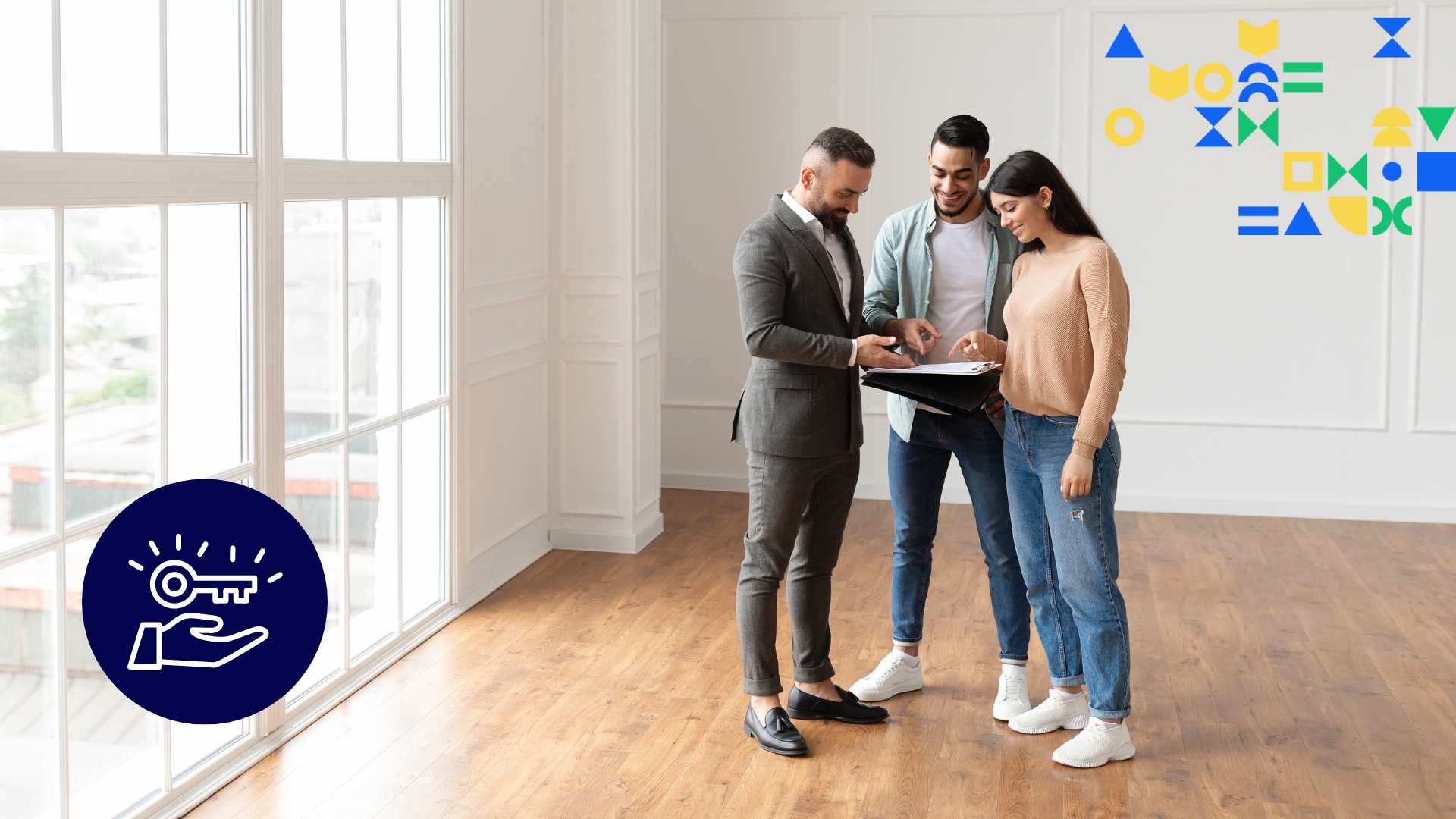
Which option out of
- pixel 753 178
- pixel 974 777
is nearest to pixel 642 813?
pixel 974 777

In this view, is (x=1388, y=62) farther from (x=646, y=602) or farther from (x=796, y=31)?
(x=646, y=602)

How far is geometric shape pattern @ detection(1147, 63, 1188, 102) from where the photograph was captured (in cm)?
618

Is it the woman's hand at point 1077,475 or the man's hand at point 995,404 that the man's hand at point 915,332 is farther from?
the woman's hand at point 1077,475

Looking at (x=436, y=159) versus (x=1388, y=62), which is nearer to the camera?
(x=436, y=159)

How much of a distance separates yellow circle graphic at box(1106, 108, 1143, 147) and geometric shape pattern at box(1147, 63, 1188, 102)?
0.13 m

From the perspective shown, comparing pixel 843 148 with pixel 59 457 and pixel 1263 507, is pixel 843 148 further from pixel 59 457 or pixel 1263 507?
pixel 1263 507

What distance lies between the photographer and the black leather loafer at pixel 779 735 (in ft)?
11.1

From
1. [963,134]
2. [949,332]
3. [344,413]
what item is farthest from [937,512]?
[344,413]

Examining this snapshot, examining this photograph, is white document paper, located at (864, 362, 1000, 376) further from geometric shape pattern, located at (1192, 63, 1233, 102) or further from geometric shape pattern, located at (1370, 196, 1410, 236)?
geometric shape pattern, located at (1370, 196, 1410, 236)

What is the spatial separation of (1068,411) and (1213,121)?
139 inches

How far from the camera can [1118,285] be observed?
3.11 metres

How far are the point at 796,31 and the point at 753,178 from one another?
71 cm

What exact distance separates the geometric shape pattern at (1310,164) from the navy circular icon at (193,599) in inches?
189

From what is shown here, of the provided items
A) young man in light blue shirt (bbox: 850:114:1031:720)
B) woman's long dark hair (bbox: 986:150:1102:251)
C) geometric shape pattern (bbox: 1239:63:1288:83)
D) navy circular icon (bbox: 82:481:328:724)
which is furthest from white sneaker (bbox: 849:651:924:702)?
geometric shape pattern (bbox: 1239:63:1288:83)
